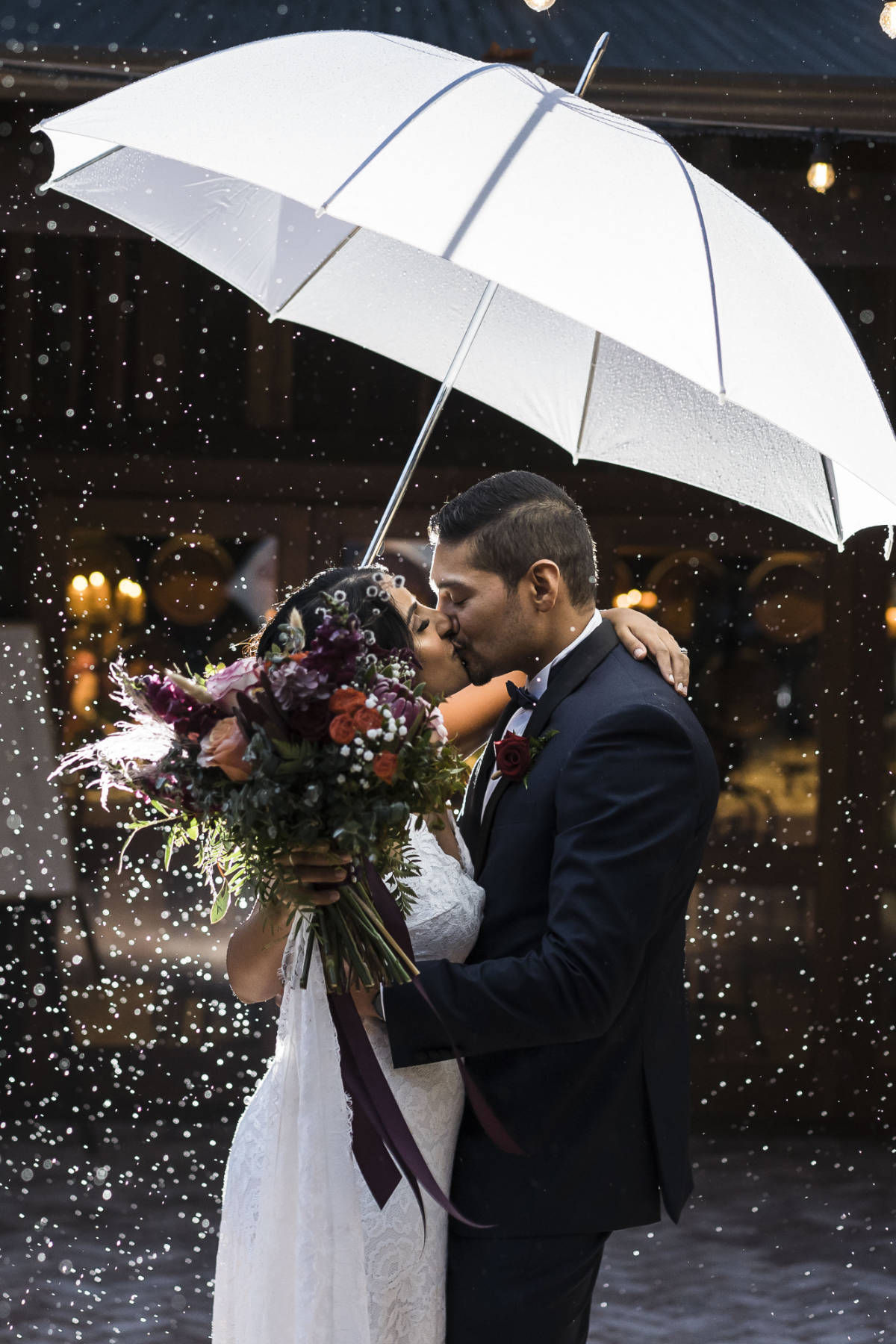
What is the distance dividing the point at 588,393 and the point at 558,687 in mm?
714

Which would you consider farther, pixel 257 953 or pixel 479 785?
pixel 479 785

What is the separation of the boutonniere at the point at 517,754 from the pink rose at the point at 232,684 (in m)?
0.45

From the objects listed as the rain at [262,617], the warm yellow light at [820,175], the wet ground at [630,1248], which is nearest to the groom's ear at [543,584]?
the wet ground at [630,1248]

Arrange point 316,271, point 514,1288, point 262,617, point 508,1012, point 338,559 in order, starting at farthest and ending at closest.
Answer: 1. point 338,559
2. point 262,617
3. point 316,271
4. point 514,1288
5. point 508,1012

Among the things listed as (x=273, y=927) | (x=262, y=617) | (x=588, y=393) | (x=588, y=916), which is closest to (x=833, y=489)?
(x=588, y=393)

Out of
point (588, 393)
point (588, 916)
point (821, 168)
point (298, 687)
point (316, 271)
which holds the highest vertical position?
point (821, 168)

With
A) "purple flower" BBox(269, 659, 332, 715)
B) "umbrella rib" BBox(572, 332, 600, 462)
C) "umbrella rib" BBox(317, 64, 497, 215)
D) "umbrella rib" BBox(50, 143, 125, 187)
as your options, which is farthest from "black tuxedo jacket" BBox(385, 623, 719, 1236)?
"umbrella rib" BBox(50, 143, 125, 187)

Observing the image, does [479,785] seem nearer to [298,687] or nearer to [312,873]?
[312,873]

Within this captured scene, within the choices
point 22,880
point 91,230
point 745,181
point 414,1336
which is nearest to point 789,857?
point 745,181

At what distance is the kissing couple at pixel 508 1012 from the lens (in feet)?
6.34

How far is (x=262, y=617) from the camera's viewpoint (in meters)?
5.51

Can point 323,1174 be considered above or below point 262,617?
above

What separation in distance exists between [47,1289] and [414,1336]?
8.25 feet

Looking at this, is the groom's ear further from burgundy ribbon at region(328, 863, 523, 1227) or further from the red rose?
burgundy ribbon at region(328, 863, 523, 1227)
